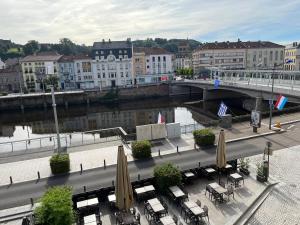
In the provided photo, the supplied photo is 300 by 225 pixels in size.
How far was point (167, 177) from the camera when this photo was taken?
14320mm

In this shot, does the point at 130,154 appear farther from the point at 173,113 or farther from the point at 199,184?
the point at 173,113

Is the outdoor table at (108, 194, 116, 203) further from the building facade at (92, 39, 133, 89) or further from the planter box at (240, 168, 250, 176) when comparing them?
the building facade at (92, 39, 133, 89)

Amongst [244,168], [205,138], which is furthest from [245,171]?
[205,138]

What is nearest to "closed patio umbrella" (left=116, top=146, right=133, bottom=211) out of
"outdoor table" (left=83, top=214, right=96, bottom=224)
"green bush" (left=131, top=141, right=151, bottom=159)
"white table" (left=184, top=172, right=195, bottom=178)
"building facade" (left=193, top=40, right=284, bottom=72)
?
"outdoor table" (left=83, top=214, right=96, bottom=224)

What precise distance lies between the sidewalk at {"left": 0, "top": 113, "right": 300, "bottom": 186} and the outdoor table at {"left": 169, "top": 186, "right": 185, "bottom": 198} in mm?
6698

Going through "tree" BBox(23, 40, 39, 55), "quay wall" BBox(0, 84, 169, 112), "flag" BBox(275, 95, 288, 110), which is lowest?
"quay wall" BBox(0, 84, 169, 112)

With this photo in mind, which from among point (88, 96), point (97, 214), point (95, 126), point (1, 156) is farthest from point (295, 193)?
point (88, 96)

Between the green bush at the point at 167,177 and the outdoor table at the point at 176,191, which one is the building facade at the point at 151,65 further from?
the outdoor table at the point at 176,191

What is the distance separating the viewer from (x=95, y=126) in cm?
5209

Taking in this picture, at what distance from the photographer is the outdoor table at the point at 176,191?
13.5 meters

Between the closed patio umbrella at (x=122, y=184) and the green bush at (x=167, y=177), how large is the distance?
2766 millimetres

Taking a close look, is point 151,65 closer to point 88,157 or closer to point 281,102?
point 281,102

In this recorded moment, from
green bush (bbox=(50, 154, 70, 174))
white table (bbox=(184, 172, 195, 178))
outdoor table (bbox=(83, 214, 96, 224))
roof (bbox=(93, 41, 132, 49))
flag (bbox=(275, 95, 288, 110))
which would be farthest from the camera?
roof (bbox=(93, 41, 132, 49))

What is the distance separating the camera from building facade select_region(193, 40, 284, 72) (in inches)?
4296
